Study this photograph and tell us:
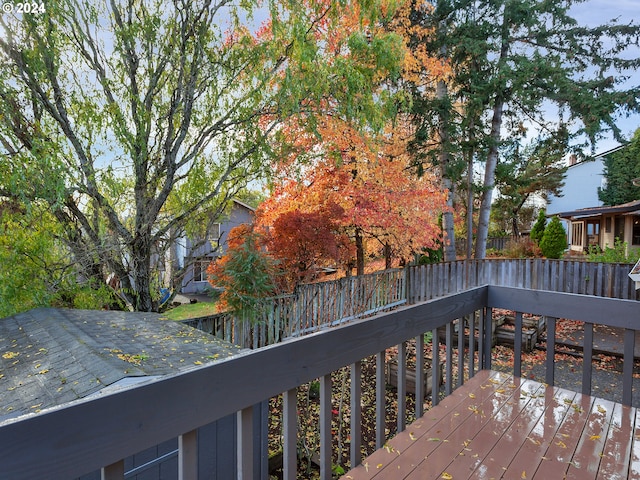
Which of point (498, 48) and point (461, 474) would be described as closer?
Result: point (461, 474)

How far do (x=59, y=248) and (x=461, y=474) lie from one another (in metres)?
5.95

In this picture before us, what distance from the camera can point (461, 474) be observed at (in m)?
1.48

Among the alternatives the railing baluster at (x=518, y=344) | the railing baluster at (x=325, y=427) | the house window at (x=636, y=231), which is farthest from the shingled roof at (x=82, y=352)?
the house window at (x=636, y=231)

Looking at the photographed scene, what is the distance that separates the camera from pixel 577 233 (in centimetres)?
1995

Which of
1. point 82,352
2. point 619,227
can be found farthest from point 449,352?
point 619,227

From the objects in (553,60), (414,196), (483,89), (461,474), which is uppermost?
(553,60)

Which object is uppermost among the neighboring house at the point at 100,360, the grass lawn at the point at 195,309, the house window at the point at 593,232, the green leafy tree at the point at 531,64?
the green leafy tree at the point at 531,64

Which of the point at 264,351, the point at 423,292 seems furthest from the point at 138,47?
the point at 423,292

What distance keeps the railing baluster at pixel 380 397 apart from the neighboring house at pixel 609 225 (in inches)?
473

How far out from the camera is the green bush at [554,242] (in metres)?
13.3

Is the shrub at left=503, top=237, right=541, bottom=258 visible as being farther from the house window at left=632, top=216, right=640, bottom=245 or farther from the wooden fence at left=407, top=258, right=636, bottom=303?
the wooden fence at left=407, top=258, right=636, bottom=303

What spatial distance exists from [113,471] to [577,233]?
23.9 meters

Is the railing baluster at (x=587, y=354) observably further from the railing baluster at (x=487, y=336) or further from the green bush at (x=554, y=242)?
the green bush at (x=554, y=242)

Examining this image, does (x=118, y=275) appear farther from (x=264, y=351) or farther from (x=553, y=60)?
(x=553, y=60)
